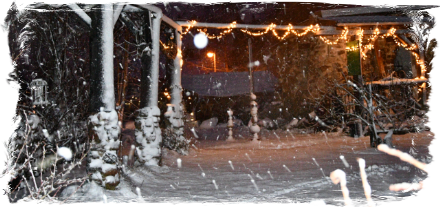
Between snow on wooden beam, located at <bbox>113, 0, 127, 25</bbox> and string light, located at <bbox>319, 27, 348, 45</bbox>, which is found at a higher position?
string light, located at <bbox>319, 27, 348, 45</bbox>

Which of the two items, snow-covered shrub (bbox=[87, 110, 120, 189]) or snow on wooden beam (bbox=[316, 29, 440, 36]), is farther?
snow on wooden beam (bbox=[316, 29, 440, 36])

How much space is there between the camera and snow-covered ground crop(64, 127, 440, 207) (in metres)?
5.03

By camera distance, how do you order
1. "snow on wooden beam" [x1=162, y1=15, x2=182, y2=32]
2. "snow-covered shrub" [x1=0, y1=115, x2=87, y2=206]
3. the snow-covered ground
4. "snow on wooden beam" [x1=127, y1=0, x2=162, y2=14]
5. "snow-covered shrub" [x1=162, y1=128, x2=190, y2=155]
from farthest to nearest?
"snow-covered shrub" [x1=162, y1=128, x2=190, y2=155], "snow on wooden beam" [x1=162, y1=15, x2=182, y2=32], "snow on wooden beam" [x1=127, y1=0, x2=162, y2=14], the snow-covered ground, "snow-covered shrub" [x1=0, y1=115, x2=87, y2=206]

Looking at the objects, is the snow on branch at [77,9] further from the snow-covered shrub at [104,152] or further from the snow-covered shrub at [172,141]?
the snow-covered shrub at [172,141]

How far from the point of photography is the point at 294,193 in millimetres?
5430

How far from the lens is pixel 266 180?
6.47 meters

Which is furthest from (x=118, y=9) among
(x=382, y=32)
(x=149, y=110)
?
(x=382, y=32)

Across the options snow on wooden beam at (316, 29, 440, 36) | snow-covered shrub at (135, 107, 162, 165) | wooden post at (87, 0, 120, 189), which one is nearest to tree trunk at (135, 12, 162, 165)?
snow-covered shrub at (135, 107, 162, 165)

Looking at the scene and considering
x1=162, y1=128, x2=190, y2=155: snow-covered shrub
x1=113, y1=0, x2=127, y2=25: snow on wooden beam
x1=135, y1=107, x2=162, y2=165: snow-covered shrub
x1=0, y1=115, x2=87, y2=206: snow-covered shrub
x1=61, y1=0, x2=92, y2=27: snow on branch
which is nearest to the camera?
x1=0, y1=115, x2=87, y2=206: snow-covered shrub

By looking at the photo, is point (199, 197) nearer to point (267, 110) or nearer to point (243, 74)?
point (267, 110)

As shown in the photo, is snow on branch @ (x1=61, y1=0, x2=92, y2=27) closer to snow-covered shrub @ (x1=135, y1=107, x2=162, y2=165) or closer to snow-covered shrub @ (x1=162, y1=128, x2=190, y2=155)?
snow-covered shrub @ (x1=135, y1=107, x2=162, y2=165)

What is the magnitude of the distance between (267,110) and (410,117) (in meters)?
7.64

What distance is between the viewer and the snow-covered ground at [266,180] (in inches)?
198

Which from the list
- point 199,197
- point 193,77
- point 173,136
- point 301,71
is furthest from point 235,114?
point 199,197
